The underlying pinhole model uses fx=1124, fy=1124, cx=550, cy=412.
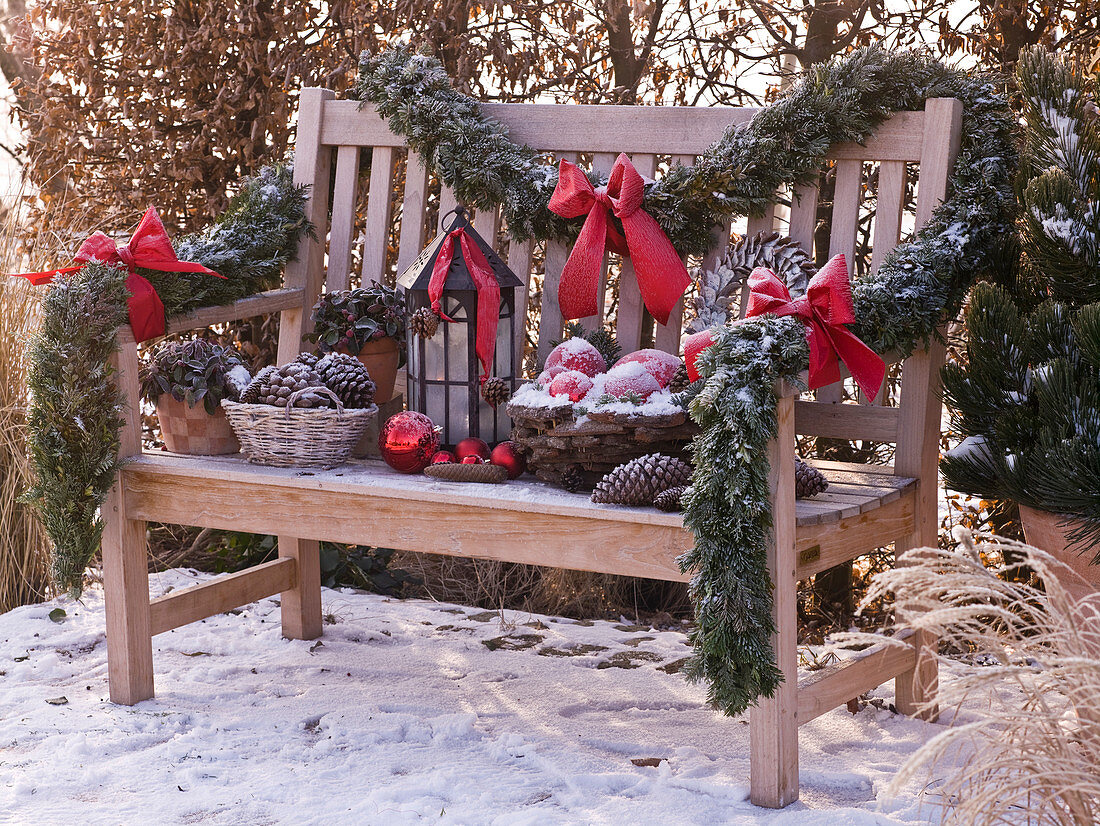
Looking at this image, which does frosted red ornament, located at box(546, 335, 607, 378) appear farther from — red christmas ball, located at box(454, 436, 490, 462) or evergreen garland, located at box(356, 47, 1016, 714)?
evergreen garland, located at box(356, 47, 1016, 714)

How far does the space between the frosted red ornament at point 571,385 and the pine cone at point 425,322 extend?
37cm

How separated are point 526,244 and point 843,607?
5.26 feet

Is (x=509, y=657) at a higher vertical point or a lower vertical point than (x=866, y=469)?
lower

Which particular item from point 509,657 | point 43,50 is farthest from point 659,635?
point 43,50

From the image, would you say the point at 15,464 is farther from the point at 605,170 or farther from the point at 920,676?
the point at 920,676

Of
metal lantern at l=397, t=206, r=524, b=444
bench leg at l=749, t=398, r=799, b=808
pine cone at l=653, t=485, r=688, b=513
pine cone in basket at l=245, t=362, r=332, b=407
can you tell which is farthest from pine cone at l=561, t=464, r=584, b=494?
pine cone in basket at l=245, t=362, r=332, b=407

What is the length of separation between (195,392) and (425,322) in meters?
0.58

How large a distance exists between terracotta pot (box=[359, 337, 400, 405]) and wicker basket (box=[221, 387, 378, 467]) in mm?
272

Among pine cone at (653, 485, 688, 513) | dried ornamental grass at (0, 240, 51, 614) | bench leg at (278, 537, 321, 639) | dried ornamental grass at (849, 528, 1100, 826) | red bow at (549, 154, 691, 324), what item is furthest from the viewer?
dried ornamental grass at (0, 240, 51, 614)

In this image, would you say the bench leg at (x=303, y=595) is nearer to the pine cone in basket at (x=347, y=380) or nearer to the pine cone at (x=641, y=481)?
the pine cone in basket at (x=347, y=380)

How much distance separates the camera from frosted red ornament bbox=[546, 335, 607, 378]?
8.48 ft

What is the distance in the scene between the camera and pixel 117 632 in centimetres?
272

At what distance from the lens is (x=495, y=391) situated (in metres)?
2.62

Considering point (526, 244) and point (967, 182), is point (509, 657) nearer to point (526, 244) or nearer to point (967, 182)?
point (526, 244)
